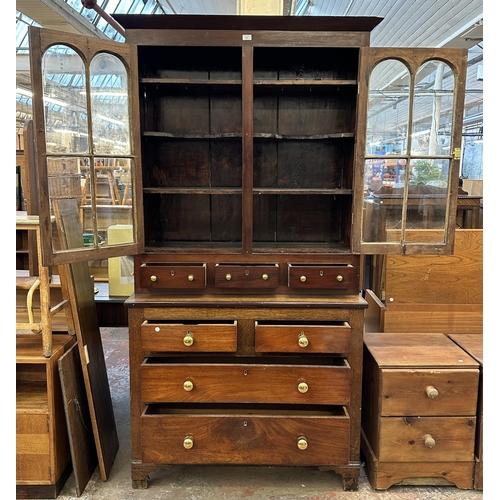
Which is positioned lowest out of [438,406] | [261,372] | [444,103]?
[438,406]

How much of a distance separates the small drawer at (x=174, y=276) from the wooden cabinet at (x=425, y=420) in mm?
851

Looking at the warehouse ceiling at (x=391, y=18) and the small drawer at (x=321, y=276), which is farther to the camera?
the warehouse ceiling at (x=391, y=18)

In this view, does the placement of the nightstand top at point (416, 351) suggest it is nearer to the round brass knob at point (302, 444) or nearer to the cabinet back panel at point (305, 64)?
the round brass knob at point (302, 444)

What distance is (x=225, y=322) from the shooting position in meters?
1.86

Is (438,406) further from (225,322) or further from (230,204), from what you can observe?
(230,204)

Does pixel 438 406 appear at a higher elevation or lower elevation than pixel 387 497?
higher

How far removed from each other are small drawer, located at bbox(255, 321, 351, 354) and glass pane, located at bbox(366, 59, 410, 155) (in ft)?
2.48

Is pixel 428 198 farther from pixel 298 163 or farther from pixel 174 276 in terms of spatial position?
pixel 174 276

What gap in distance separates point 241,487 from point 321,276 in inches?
38.9

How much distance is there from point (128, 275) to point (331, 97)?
1662 millimetres

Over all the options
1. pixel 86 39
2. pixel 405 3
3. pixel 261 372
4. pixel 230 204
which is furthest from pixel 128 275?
pixel 405 3

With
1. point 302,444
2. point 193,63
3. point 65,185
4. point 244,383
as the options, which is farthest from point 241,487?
point 193,63

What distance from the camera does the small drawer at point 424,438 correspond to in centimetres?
181

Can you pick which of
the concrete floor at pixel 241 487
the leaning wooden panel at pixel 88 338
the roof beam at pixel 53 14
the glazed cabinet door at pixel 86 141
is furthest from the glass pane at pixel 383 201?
the roof beam at pixel 53 14
